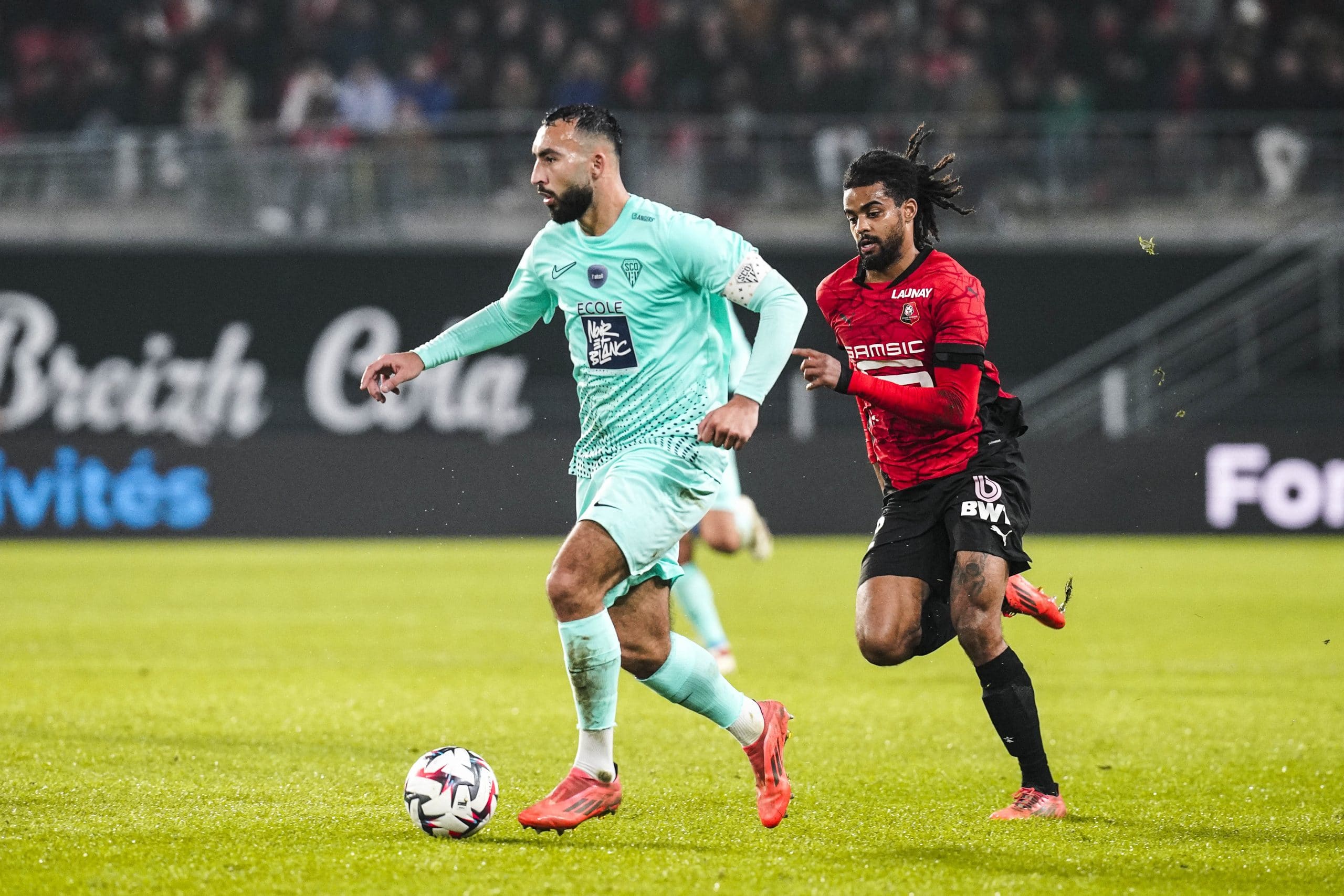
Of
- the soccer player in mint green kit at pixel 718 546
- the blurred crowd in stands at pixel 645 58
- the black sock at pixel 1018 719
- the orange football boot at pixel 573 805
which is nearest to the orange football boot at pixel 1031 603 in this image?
the black sock at pixel 1018 719

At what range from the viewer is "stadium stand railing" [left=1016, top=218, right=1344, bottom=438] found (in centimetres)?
1823

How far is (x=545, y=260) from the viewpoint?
17.1 ft

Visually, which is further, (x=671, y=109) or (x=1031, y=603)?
(x=671, y=109)

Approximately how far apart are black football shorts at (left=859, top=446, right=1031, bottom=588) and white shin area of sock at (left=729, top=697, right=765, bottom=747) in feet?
1.82

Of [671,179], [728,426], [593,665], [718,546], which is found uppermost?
[671,179]

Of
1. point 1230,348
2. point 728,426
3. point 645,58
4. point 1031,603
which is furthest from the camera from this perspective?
point 645,58

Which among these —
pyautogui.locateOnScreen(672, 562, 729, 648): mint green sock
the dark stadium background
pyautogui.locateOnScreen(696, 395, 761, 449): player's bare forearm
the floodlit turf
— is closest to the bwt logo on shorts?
pyautogui.locateOnScreen(696, 395, 761, 449): player's bare forearm

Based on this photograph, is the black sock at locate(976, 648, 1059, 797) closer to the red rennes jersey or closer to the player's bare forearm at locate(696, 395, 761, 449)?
the red rennes jersey

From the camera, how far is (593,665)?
4.85 meters

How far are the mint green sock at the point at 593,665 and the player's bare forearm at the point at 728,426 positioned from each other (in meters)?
0.65

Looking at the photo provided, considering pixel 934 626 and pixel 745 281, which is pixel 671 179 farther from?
pixel 745 281

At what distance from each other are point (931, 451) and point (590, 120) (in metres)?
1.50

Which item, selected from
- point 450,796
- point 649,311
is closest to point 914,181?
point 649,311

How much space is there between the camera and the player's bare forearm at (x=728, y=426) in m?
4.58
